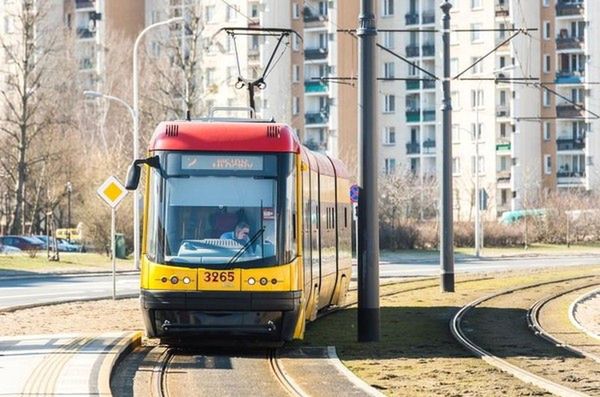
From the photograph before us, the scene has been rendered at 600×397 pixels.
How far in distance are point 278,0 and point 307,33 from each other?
5.33 meters

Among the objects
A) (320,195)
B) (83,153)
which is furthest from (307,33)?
(320,195)

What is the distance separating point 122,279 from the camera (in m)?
48.3

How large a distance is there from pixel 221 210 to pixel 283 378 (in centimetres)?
363

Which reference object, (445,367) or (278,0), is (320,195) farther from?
(278,0)

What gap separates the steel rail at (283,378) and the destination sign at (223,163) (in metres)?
2.57

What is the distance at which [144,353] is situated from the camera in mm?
22172

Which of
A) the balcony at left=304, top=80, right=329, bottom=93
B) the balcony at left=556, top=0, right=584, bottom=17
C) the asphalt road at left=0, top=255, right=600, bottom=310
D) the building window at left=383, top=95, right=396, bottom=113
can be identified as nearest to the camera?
the asphalt road at left=0, top=255, right=600, bottom=310

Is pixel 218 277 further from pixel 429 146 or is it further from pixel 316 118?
pixel 429 146

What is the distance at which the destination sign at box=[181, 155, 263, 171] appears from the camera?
2197 centimetres

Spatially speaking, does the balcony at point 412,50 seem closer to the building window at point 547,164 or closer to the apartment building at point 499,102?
the apartment building at point 499,102

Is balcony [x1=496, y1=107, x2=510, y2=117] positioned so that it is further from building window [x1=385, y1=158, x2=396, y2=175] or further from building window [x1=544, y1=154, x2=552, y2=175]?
building window [x1=385, y1=158, x2=396, y2=175]

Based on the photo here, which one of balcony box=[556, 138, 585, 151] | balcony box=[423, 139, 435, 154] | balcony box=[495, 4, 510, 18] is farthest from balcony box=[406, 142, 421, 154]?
balcony box=[495, 4, 510, 18]

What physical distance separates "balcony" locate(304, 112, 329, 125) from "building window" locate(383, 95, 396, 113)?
432 centimetres

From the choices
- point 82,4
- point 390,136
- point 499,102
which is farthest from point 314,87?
point 82,4
